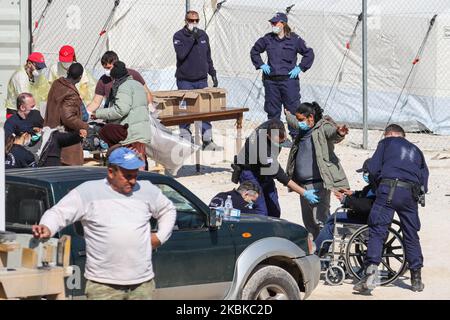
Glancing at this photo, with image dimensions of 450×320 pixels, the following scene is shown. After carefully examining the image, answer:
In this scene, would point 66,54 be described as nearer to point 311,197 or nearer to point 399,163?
point 311,197

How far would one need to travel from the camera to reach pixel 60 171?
923cm

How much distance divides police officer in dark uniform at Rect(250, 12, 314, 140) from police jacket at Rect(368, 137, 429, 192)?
7.12m

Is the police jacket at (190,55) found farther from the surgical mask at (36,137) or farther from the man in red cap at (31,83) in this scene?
the surgical mask at (36,137)

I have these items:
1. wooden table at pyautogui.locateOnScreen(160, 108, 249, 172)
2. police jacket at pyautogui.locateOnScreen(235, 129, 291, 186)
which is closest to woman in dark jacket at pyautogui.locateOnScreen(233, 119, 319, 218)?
police jacket at pyautogui.locateOnScreen(235, 129, 291, 186)

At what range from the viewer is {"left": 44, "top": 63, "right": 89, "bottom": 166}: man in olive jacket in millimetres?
13172

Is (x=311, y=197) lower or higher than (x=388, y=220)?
higher

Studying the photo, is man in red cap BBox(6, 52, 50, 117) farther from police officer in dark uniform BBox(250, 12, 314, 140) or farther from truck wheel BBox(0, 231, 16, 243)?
truck wheel BBox(0, 231, 16, 243)

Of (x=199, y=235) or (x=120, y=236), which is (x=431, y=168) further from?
(x=120, y=236)

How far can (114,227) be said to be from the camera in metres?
7.52

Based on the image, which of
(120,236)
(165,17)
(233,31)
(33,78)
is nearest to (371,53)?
(233,31)

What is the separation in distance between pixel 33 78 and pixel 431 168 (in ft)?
21.7

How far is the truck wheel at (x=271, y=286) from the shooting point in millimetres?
9445

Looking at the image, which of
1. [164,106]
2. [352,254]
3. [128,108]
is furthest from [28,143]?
[164,106]

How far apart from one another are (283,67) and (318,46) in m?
3.54
